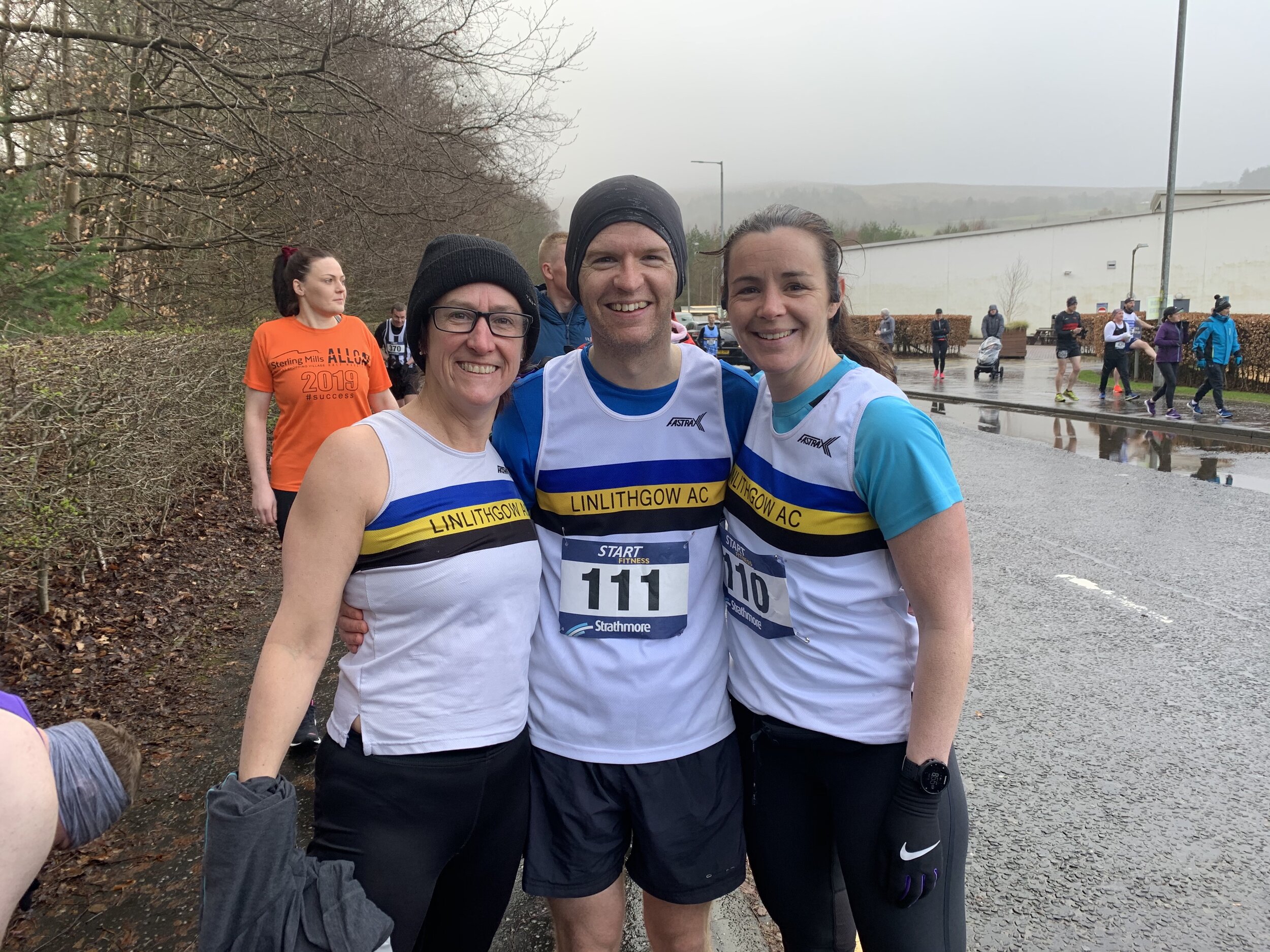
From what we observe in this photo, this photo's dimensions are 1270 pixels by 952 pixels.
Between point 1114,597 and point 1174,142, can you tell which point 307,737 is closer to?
point 1114,597

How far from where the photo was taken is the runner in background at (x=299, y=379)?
3.69 m

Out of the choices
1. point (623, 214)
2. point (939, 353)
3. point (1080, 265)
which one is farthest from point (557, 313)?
point (1080, 265)

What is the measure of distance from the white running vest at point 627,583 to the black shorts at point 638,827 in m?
0.05

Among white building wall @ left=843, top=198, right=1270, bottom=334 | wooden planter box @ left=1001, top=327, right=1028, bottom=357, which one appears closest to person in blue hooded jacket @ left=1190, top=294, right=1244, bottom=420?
wooden planter box @ left=1001, top=327, right=1028, bottom=357

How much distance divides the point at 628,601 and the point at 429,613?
46 centimetres

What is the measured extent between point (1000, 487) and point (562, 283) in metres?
6.51

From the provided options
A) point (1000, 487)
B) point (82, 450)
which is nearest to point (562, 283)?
point (82, 450)

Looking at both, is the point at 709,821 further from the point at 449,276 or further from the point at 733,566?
the point at 449,276

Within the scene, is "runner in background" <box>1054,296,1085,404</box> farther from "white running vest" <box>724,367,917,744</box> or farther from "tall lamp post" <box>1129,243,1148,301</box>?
"tall lamp post" <box>1129,243,1148,301</box>

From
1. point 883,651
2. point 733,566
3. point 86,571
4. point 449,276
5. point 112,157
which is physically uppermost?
point 112,157

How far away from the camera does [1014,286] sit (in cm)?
5369

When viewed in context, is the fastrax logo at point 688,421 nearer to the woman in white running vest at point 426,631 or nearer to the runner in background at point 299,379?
the woman in white running vest at point 426,631

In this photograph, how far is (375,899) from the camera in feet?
5.41

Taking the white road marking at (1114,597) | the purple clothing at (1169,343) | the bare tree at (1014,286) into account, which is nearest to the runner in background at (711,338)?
the purple clothing at (1169,343)
